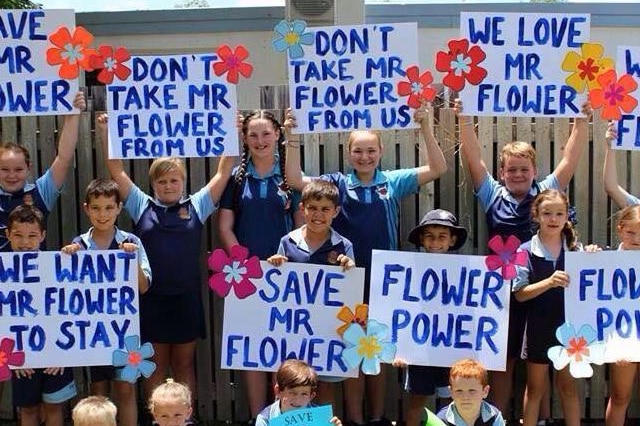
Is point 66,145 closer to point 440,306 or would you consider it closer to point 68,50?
point 68,50

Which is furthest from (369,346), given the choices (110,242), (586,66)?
(586,66)

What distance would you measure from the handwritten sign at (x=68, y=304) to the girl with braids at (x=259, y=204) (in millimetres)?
672

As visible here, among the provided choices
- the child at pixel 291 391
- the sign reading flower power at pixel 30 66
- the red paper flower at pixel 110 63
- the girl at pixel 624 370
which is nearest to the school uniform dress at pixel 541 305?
the girl at pixel 624 370

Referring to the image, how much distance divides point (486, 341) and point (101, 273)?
214 cm

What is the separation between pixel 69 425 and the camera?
4.97 metres

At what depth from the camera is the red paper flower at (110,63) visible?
459 centimetres

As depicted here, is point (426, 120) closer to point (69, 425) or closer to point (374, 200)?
point (374, 200)

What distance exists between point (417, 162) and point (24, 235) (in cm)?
240

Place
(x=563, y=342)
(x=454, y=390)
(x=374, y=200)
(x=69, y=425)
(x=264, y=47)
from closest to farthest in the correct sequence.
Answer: (x=454, y=390)
(x=563, y=342)
(x=374, y=200)
(x=69, y=425)
(x=264, y=47)

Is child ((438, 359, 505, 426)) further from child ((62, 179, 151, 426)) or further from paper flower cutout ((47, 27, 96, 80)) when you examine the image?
paper flower cutout ((47, 27, 96, 80))

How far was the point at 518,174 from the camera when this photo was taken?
4574mm

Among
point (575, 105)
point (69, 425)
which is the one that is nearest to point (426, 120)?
point (575, 105)

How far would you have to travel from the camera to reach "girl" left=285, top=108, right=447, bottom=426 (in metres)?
4.56

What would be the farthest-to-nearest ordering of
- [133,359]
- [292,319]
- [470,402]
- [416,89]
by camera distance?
[416,89], [292,319], [133,359], [470,402]
